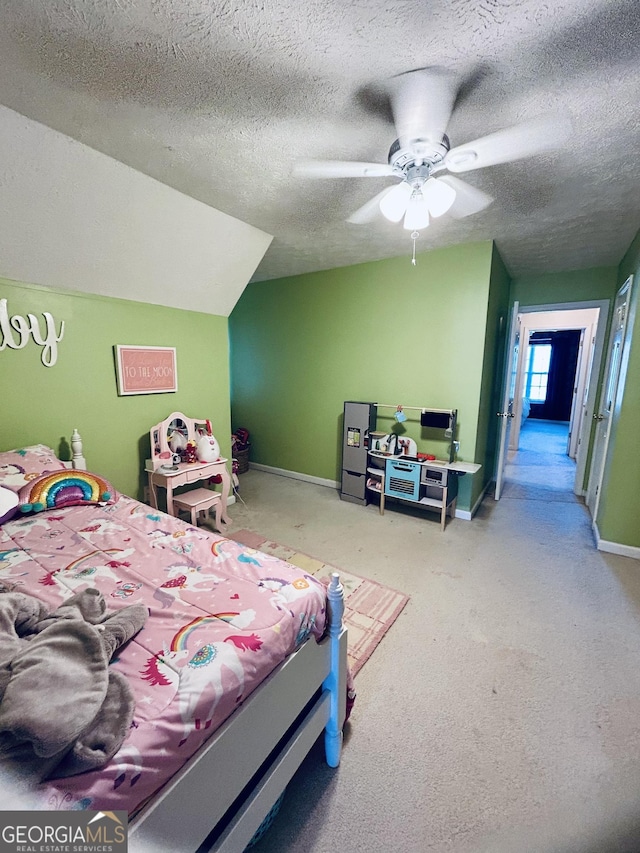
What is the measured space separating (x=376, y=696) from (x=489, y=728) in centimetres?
46

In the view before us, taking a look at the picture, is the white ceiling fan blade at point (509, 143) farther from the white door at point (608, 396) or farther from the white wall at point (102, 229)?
the white door at point (608, 396)

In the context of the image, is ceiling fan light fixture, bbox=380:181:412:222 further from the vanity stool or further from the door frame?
the door frame

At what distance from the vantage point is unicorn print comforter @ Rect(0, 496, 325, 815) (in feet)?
2.39

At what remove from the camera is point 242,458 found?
4707 mm

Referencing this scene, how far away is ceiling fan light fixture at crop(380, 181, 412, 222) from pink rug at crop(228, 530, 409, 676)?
2.06 meters

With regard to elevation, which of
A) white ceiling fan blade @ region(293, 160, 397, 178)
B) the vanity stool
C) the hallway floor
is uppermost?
white ceiling fan blade @ region(293, 160, 397, 178)

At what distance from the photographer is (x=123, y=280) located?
2492mm

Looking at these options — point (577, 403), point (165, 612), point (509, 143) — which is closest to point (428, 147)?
point (509, 143)

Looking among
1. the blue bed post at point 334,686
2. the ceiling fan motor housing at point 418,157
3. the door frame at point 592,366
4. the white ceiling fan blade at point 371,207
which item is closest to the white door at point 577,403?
the door frame at point 592,366

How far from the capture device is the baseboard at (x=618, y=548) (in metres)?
2.63

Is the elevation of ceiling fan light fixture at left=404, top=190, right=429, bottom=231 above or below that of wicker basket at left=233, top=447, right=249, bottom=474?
above

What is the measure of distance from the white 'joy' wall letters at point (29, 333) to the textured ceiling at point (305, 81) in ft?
3.57

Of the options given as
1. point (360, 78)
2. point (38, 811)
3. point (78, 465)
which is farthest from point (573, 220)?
point (78, 465)

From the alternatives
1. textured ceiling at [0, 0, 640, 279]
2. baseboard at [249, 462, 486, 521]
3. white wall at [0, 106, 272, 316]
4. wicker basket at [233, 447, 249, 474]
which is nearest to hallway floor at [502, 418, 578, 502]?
baseboard at [249, 462, 486, 521]
